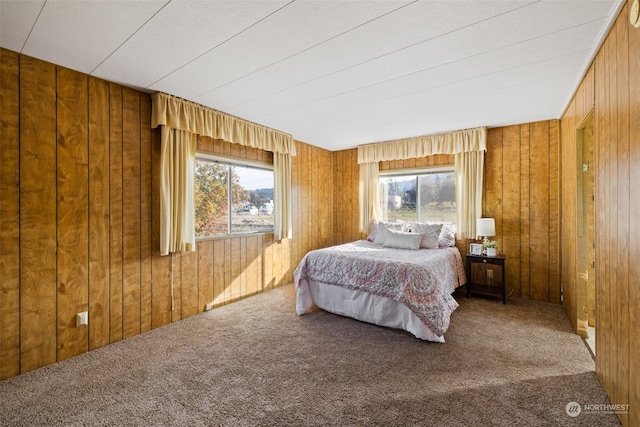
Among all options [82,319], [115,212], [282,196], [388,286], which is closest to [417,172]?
[282,196]

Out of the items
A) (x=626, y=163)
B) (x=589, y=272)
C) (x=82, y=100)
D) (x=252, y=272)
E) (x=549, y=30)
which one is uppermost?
(x=549, y=30)

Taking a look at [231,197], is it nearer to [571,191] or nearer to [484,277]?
[484,277]

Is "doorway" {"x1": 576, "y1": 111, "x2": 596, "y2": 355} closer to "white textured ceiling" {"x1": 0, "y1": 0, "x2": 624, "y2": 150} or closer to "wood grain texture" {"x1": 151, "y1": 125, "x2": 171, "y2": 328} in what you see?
"white textured ceiling" {"x1": 0, "y1": 0, "x2": 624, "y2": 150}

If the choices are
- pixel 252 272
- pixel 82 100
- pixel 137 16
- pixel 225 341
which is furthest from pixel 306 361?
pixel 82 100

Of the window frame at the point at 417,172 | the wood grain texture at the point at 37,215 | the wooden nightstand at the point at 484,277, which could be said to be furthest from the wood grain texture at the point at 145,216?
the wooden nightstand at the point at 484,277

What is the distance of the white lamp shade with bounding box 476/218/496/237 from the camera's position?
382cm

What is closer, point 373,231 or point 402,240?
point 402,240

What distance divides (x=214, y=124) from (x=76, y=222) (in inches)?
66.4

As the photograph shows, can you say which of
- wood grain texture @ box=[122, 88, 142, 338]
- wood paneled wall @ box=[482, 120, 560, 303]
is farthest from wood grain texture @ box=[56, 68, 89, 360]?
wood paneled wall @ box=[482, 120, 560, 303]

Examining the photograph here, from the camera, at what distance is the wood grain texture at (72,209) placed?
2373mm

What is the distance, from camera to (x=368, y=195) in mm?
5191

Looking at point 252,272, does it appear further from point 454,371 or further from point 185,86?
point 454,371

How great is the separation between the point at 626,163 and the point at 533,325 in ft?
6.83

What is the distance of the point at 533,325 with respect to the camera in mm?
3000
